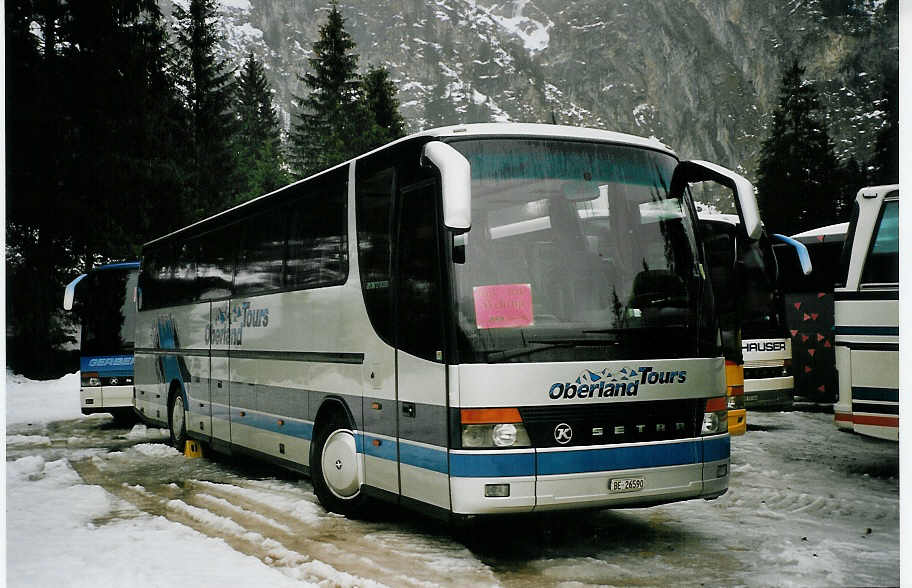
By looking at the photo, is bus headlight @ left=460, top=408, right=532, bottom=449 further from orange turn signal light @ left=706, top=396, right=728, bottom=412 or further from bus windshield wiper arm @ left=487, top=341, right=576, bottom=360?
orange turn signal light @ left=706, top=396, right=728, bottom=412

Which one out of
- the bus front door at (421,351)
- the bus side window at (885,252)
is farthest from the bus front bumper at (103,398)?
the bus side window at (885,252)

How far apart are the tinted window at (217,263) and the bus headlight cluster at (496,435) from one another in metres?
5.47

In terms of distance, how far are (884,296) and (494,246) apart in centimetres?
405

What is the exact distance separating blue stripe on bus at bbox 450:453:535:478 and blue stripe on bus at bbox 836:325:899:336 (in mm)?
3786

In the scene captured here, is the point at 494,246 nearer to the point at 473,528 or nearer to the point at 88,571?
the point at 473,528

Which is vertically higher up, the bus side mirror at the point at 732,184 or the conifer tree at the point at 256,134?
the conifer tree at the point at 256,134

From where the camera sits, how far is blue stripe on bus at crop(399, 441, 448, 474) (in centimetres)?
655

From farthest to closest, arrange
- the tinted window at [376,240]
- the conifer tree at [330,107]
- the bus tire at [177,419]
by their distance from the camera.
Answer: the conifer tree at [330,107]
the bus tire at [177,419]
the tinted window at [376,240]

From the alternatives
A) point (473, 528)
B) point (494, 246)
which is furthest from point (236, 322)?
point (494, 246)

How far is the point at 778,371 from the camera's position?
554 inches

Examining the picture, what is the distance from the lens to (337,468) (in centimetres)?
831

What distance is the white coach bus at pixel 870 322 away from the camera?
27.1 feet

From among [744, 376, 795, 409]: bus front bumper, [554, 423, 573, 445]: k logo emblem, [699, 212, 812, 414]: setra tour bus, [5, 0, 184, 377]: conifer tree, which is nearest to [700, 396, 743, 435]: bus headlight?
[554, 423, 573, 445]: k logo emblem

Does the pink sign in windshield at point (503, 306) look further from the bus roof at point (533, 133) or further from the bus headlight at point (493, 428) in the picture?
the bus roof at point (533, 133)
